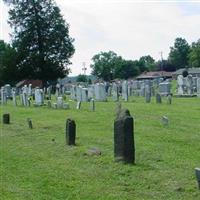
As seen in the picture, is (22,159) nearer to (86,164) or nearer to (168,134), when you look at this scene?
(86,164)

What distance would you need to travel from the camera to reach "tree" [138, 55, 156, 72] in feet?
461

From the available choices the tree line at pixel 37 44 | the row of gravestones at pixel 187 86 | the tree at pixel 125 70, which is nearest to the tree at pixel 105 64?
the tree at pixel 125 70

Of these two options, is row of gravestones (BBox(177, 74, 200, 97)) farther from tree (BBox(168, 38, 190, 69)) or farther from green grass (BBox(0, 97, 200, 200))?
tree (BBox(168, 38, 190, 69))

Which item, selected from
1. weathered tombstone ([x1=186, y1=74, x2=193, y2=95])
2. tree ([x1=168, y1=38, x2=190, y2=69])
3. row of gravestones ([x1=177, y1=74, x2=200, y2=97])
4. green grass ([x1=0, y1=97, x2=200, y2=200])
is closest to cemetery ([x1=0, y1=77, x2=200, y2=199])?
green grass ([x1=0, y1=97, x2=200, y2=200])

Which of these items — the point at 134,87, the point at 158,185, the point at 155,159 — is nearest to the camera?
the point at 158,185

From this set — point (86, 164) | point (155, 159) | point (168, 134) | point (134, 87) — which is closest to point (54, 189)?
point (86, 164)

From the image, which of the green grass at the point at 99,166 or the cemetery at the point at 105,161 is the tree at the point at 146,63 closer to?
the cemetery at the point at 105,161

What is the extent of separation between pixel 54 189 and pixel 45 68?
53.7 meters

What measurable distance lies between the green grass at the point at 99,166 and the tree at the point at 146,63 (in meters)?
124

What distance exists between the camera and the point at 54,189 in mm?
9055

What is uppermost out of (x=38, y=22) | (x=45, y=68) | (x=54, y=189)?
(x=38, y=22)

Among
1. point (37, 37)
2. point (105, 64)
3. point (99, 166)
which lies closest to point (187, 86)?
point (99, 166)

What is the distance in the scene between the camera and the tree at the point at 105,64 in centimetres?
13525

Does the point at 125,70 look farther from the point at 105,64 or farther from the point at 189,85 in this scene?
the point at 189,85
